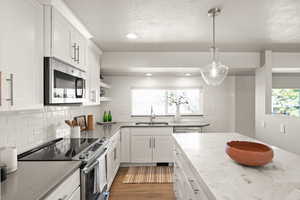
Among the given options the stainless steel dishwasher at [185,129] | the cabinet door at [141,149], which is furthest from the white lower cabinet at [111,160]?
the stainless steel dishwasher at [185,129]

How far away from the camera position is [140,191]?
304 cm

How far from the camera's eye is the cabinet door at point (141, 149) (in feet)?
13.4

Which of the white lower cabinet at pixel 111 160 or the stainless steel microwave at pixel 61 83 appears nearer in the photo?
the stainless steel microwave at pixel 61 83

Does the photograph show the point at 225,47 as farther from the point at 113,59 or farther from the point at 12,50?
the point at 12,50

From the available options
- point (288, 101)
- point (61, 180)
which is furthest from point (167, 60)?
point (288, 101)

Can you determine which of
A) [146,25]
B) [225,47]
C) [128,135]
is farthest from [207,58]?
[128,135]

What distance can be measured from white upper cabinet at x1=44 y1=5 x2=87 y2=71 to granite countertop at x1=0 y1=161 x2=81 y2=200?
90cm

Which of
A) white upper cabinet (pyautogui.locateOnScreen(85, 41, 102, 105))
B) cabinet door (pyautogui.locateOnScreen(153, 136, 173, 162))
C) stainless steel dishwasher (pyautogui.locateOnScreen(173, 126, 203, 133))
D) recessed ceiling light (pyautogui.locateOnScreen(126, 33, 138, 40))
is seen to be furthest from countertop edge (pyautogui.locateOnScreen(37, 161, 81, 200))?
stainless steel dishwasher (pyautogui.locateOnScreen(173, 126, 203, 133))

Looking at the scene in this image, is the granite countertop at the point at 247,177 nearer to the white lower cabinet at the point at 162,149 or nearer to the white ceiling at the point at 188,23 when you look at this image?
the white ceiling at the point at 188,23

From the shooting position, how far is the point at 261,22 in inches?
91.4

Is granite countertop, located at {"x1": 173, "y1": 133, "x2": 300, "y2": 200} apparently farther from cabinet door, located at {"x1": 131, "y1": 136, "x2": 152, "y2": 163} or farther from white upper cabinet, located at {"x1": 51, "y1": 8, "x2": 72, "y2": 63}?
cabinet door, located at {"x1": 131, "y1": 136, "x2": 152, "y2": 163}

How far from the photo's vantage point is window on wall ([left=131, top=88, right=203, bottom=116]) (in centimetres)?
480

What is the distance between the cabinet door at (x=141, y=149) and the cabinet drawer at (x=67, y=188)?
249 cm

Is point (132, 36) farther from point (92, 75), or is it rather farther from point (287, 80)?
point (287, 80)
